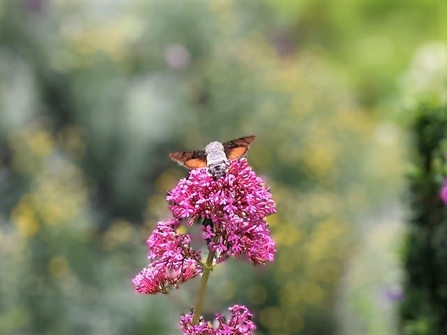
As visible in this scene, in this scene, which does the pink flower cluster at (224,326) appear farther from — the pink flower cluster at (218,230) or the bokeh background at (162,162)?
the bokeh background at (162,162)

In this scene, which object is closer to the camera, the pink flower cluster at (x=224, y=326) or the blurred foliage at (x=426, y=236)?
the pink flower cluster at (x=224, y=326)

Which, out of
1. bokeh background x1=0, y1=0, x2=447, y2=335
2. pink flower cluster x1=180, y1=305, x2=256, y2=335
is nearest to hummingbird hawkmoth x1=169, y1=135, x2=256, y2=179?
pink flower cluster x1=180, y1=305, x2=256, y2=335

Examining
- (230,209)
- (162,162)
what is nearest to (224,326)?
(230,209)

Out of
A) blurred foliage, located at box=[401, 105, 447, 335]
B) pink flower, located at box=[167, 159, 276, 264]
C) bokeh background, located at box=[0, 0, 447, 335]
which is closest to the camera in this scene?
pink flower, located at box=[167, 159, 276, 264]

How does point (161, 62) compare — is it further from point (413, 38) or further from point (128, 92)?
point (413, 38)

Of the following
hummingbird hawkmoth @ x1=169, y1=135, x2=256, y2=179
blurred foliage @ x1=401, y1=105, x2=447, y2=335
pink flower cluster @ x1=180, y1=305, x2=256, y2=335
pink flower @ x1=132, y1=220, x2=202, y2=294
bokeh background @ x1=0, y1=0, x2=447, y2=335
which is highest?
bokeh background @ x1=0, y1=0, x2=447, y2=335

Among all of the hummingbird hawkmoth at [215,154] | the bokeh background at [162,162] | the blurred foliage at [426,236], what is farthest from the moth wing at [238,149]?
the bokeh background at [162,162]

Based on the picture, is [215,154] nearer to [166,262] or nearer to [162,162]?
[166,262]

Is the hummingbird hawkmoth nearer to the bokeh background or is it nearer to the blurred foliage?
the blurred foliage
